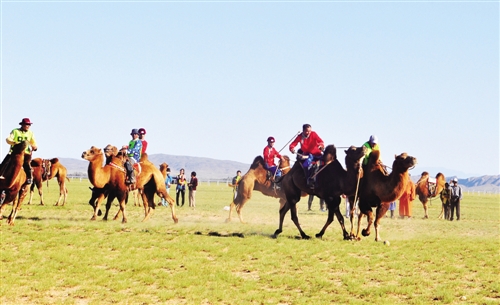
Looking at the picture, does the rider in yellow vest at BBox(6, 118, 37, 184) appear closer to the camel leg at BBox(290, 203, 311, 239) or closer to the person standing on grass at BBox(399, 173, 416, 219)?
the camel leg at BBox(290, 203, 311, 239)

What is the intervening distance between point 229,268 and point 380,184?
5595 millimetres

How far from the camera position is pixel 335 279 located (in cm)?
1305

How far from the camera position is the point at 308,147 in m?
18.9

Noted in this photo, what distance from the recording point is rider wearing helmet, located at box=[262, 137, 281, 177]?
76.3 ft

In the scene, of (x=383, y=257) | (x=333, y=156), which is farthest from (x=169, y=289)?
(x=333, y=156)

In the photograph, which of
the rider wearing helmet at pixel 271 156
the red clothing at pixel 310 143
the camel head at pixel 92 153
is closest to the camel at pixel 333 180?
the red clothing at pixel 310 143

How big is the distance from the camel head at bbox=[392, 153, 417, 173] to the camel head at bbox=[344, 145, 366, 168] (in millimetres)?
859

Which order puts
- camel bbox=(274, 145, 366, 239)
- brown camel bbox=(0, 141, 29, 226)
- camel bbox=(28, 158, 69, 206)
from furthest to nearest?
camel bbox=(28, 158, 69, 206), brown camel bbox=(0, 141, 29, 226), camel bbox=(274, 145, 366, 239)

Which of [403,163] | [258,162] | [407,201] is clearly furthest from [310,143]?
[407,201]

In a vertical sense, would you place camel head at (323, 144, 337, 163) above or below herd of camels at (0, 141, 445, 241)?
above

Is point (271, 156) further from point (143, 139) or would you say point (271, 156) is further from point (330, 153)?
point (330, 153)

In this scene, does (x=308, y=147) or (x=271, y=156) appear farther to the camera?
(x=271, y=156)

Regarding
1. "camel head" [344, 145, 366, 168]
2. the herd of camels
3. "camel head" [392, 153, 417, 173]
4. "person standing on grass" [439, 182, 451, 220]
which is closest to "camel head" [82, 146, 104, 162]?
the herd of camels

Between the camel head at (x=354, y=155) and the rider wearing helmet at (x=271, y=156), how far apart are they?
5.34 meters
